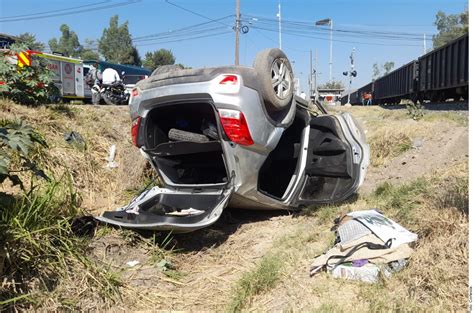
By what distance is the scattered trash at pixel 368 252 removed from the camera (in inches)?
123

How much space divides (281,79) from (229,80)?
76 cm

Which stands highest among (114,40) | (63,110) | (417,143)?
(114,40)

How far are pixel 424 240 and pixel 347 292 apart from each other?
2.35ft

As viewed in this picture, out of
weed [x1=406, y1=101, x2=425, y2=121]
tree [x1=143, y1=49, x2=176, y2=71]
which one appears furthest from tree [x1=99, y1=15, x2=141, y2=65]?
weed [x1=406, y1=101, x2=425, y2=121]

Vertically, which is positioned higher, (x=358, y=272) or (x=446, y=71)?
(x=446, y=71)

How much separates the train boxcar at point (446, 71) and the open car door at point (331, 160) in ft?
37.2

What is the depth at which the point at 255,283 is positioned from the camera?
3.31 m

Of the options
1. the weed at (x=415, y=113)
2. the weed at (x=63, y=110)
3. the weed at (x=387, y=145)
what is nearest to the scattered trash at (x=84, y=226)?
the weed at (x=63, y=110)

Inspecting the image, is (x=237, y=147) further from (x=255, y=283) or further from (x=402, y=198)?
(x=402, y=198)

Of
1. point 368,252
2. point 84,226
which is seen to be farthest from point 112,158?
point 368,252

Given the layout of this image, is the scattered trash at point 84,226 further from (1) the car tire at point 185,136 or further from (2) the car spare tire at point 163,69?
(2) the car spare tire at point 163,69

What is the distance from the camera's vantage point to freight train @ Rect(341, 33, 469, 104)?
52.1 ft

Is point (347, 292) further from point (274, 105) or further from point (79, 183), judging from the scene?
point (79, 183)

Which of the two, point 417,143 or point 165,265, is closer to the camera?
point 165,265
